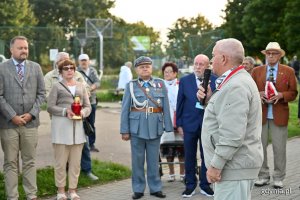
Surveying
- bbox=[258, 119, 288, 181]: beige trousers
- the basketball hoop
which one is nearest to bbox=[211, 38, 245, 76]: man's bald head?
bbox=[258, 119, 288, 181]: beige trousers

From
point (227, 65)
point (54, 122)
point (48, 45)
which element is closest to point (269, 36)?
point (48, 45)

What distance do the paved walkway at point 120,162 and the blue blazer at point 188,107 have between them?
3.38 feet

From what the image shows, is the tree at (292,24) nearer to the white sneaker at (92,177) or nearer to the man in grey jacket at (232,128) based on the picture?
the white sneaker at (92,177)

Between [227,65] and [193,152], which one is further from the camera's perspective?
[193,152]

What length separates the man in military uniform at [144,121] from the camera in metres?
7.51

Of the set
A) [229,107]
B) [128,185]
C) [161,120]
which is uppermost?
[229,107]

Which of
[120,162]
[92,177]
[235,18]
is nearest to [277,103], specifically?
[92,177]

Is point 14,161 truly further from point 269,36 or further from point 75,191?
point 269,36

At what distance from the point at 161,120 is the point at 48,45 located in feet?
77.4

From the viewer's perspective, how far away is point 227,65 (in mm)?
4398

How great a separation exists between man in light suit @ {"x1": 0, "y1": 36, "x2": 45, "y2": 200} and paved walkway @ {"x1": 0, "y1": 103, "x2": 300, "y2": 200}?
3.45ft

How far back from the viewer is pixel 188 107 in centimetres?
770

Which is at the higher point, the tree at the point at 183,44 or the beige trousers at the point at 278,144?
the tree at the point at 183,44

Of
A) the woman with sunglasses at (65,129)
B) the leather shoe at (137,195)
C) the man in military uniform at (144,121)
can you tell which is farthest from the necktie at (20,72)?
the leather shoe at (137,195)
